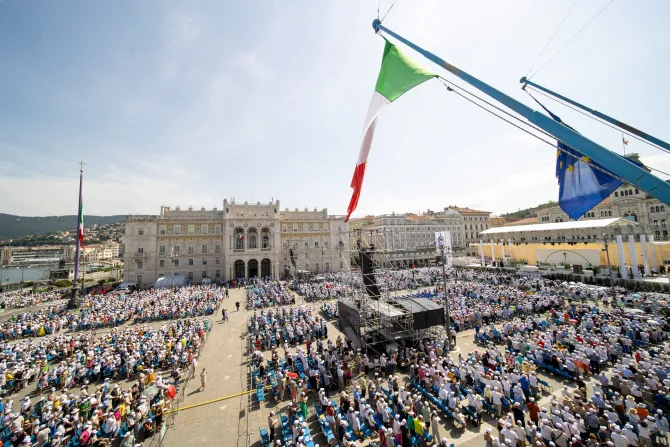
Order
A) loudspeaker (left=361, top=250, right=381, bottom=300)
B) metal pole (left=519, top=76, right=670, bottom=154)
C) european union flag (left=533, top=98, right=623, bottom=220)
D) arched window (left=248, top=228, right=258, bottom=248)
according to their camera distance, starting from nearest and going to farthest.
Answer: metal pole (left=519, top=76, right=670, bottom=154)
european union flag (left=533, top=98, right=623, bottom=220)
loudspeaker (left=361, top=250, right=381, bottom=300)
arched window (left=248, top=228, right=258, bottom=248)

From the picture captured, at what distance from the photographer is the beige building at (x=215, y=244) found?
145ft

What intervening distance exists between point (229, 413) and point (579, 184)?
13927mm

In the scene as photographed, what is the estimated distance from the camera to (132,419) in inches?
351

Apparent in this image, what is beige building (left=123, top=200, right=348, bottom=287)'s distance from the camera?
44.1 metres

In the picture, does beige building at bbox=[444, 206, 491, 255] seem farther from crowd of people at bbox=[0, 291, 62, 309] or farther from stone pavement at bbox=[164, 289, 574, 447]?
crowd of people at bbox=[0, 291, 62, 309]

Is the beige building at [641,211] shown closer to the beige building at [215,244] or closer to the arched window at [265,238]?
the beige building at [215,244]

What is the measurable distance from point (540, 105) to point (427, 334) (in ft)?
45.7

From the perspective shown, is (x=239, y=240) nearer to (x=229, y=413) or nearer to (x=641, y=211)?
(x=229, y=413)

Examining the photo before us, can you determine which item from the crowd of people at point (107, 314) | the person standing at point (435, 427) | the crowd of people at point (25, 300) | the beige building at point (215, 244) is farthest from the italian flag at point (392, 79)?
the crowd of people at point (25, 300)

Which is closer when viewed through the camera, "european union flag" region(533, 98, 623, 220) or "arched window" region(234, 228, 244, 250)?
"european union flag" region(533, 98, 623, 220)

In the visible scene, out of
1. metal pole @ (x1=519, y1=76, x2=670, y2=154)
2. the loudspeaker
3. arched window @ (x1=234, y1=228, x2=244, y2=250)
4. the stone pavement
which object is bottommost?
the stone pavement

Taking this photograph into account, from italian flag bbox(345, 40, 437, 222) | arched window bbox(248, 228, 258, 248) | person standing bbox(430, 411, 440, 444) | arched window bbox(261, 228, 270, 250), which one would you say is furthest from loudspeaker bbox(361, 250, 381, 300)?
arched window bbox(248, 228, 258, 248)

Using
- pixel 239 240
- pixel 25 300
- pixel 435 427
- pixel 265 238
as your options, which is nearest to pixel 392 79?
pixel 435 427

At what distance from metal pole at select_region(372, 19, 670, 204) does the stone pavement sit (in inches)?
339
